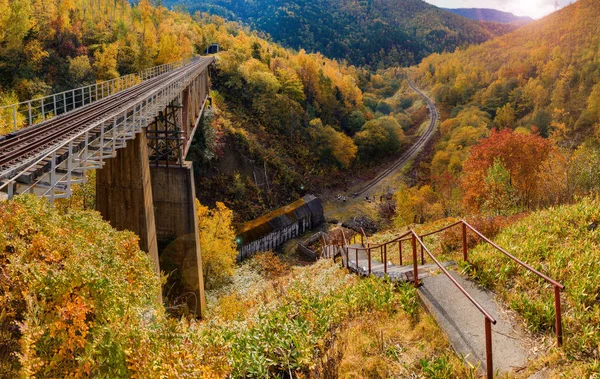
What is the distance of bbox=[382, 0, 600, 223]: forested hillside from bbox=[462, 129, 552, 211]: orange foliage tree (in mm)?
67

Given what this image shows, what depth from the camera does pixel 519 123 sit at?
81.1 metres

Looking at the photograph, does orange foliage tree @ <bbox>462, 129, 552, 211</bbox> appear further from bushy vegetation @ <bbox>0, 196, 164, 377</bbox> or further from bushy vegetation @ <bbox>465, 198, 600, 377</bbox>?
bushy vegetation @ <bbox>0, 196, 164, 377</bbox>

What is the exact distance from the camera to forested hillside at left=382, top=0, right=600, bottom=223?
77.5ft

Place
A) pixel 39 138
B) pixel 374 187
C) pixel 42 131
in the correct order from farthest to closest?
pixel 374 187 < pixel 42 131 < pixel 39 138

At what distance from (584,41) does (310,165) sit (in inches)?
4404

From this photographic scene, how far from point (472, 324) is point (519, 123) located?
89.0 m

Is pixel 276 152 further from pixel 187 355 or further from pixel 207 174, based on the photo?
pixel 187 355

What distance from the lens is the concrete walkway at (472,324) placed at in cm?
569

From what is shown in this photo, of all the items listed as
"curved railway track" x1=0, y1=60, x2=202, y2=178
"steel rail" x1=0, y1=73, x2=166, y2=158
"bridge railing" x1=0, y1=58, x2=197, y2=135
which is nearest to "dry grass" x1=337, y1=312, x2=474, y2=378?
"curved railway track" x1=0, y1=60, x2=202, y2=178

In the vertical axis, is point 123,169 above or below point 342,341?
above

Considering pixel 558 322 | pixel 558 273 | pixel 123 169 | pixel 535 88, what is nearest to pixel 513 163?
pixel 558 273

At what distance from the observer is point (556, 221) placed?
962cm

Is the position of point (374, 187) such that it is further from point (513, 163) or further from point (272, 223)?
point (513, 163)

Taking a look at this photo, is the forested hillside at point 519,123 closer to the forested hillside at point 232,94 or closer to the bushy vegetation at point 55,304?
the bushy vegetation at point 55,304
